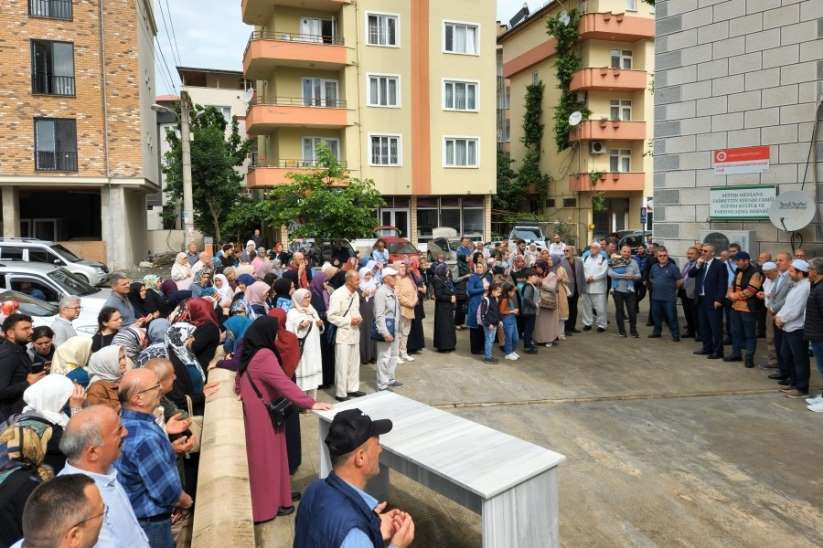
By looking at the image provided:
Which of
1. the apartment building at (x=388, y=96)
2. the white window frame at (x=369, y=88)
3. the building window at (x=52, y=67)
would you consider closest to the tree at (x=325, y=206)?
the apartment building at (x=388, y=96)

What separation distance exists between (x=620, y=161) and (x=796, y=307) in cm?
2948

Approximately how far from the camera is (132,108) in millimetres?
24500

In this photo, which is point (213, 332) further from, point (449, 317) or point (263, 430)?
point (449, 317)

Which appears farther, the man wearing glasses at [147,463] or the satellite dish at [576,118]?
the satellite dish at [576,118]

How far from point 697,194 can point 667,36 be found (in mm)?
3629

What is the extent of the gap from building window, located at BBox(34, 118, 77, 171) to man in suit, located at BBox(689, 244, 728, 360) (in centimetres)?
2334

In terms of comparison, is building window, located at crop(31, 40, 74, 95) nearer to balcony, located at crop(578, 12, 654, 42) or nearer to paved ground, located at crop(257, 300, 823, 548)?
paved ground, located at crop(257, 300, 823, 548)

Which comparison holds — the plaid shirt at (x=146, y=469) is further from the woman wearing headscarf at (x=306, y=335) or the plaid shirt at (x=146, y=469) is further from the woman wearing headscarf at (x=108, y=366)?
the woman wearing headscarf at (x=306, y=335)

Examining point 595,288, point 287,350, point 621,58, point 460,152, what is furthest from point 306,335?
point 621,58

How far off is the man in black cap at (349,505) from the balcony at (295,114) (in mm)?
27766

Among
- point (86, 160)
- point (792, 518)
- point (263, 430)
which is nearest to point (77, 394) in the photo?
point (263, 430)

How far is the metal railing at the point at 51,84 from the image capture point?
23.6 metres

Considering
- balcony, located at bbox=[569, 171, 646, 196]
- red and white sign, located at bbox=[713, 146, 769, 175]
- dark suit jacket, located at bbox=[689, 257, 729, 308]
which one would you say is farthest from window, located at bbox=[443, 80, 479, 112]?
dark suit jacket, located at bbox=[689, 257, 729, 308]

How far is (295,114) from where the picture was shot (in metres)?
28.9
